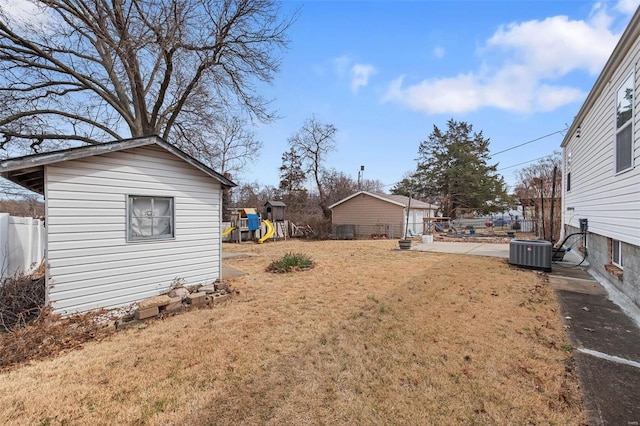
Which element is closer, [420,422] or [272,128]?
[420,422]

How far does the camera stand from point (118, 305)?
4.78 metres

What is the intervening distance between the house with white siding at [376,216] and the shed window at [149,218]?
14.9 m

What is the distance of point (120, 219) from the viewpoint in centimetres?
482

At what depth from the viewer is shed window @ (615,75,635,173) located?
15.4ft

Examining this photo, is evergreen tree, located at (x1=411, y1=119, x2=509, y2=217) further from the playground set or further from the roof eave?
the roof eave

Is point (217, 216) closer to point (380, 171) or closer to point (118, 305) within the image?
point (118, 305)

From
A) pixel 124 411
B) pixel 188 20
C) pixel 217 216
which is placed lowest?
pixel 124 411

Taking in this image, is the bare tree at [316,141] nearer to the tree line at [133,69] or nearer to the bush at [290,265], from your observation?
the tree line at [133,69]

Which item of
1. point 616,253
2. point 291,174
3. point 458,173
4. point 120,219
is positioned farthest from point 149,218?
point 458,173

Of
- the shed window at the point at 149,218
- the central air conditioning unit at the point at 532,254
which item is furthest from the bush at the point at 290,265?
the central air conditioning unit at the point at 532,254

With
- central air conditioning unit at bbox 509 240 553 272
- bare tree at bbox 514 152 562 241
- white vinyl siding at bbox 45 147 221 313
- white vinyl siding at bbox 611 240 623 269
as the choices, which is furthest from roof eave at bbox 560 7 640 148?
bare tree at bbox 514 152 562 241

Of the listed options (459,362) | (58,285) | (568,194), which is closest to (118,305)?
(58,285)

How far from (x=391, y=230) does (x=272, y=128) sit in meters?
10.9

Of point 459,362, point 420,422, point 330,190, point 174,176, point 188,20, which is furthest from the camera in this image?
point 330,190
